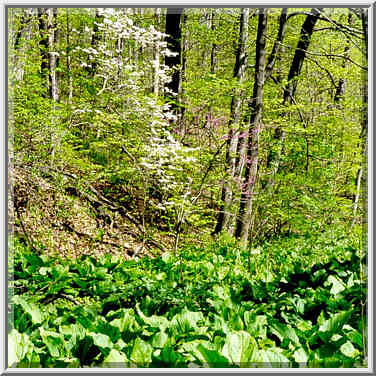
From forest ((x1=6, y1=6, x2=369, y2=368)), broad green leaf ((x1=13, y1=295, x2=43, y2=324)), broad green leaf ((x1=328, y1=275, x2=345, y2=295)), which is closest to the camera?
broad green leaf ((x1=13, y1=295, x2=43, y2=324))

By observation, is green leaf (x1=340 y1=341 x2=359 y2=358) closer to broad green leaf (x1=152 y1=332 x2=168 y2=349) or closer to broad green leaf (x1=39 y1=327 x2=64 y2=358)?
broad green leaf (x1=152 y1=332 x2=168 y2=349)

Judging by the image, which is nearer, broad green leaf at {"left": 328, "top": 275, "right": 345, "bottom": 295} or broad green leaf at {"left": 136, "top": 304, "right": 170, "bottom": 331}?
broad green leaf at {"left": 136, "top": 304, "right": 170, "bottom": 331}

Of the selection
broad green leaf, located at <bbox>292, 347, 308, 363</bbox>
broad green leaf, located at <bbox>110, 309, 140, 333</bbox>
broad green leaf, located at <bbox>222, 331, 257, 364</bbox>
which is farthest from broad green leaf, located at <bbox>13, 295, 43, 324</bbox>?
broad green leaf, located at <bbox>292, 347, 308, 363</bbox>

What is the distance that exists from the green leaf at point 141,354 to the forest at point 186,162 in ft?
1.79

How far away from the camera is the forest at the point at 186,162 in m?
2.40

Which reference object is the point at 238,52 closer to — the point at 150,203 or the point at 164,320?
the point at 150,203

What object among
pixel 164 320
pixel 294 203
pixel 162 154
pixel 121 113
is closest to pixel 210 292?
pixel 164 320

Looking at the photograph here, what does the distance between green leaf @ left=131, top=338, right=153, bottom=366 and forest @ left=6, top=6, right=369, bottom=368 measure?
0.55 metres

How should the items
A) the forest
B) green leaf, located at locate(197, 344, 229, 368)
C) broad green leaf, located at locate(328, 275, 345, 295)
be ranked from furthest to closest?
the forest < broad green leaf, located at locate(328, 275, 345, 295) < green leaf, located at locate(197, 344, 229, 368)

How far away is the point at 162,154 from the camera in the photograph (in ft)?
12.4

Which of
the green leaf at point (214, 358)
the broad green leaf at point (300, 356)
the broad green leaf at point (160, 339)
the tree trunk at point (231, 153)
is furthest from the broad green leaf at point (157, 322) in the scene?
the tree trunk at point (231, 153)

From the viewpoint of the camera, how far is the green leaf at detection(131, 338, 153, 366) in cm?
141

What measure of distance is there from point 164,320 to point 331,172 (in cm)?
205

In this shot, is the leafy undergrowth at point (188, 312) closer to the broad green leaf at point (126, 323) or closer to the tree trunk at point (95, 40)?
the broad green leaf at point (126, 323)
